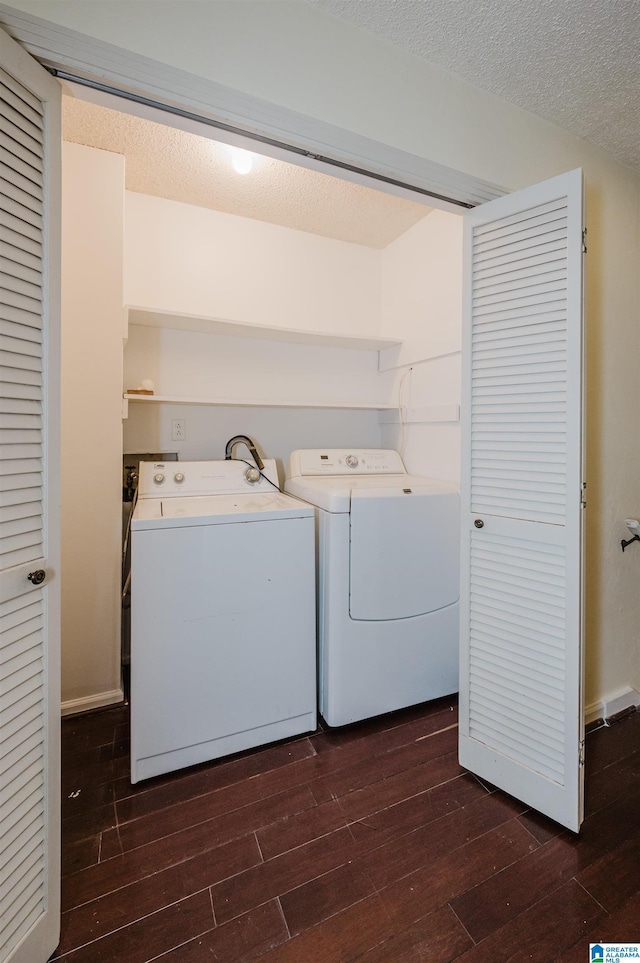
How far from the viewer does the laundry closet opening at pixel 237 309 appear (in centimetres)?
181

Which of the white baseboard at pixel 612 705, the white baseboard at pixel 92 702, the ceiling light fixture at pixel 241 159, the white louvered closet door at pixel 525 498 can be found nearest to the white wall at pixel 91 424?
the white baseboard at pixel 92 702

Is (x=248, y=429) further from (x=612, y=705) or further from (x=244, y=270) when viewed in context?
(x=612, y=705)

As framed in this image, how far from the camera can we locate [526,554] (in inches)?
53.4

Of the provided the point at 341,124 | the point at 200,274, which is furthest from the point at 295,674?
the point at 200,274

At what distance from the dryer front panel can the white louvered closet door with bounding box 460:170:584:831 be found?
1.01ft

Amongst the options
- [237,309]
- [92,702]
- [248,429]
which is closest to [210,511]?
[248,429]

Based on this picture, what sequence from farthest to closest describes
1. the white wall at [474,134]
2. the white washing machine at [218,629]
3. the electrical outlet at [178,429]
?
the electrical outlet at [178,429] → the white washing machine at [218,629] → the white wall at [474,134]

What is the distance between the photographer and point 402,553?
1778 mm

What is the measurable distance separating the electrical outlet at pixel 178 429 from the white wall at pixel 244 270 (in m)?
0.59

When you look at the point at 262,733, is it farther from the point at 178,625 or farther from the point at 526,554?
the point at 526,554

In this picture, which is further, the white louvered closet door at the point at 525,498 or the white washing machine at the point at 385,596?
the white washing machine at the point at 385,596

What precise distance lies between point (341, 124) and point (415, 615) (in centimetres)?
175

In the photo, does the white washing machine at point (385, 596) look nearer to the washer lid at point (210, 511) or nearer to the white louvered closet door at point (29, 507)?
Result: the washer lid at point (210, 511)

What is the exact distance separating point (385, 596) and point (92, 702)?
55.4 inches
